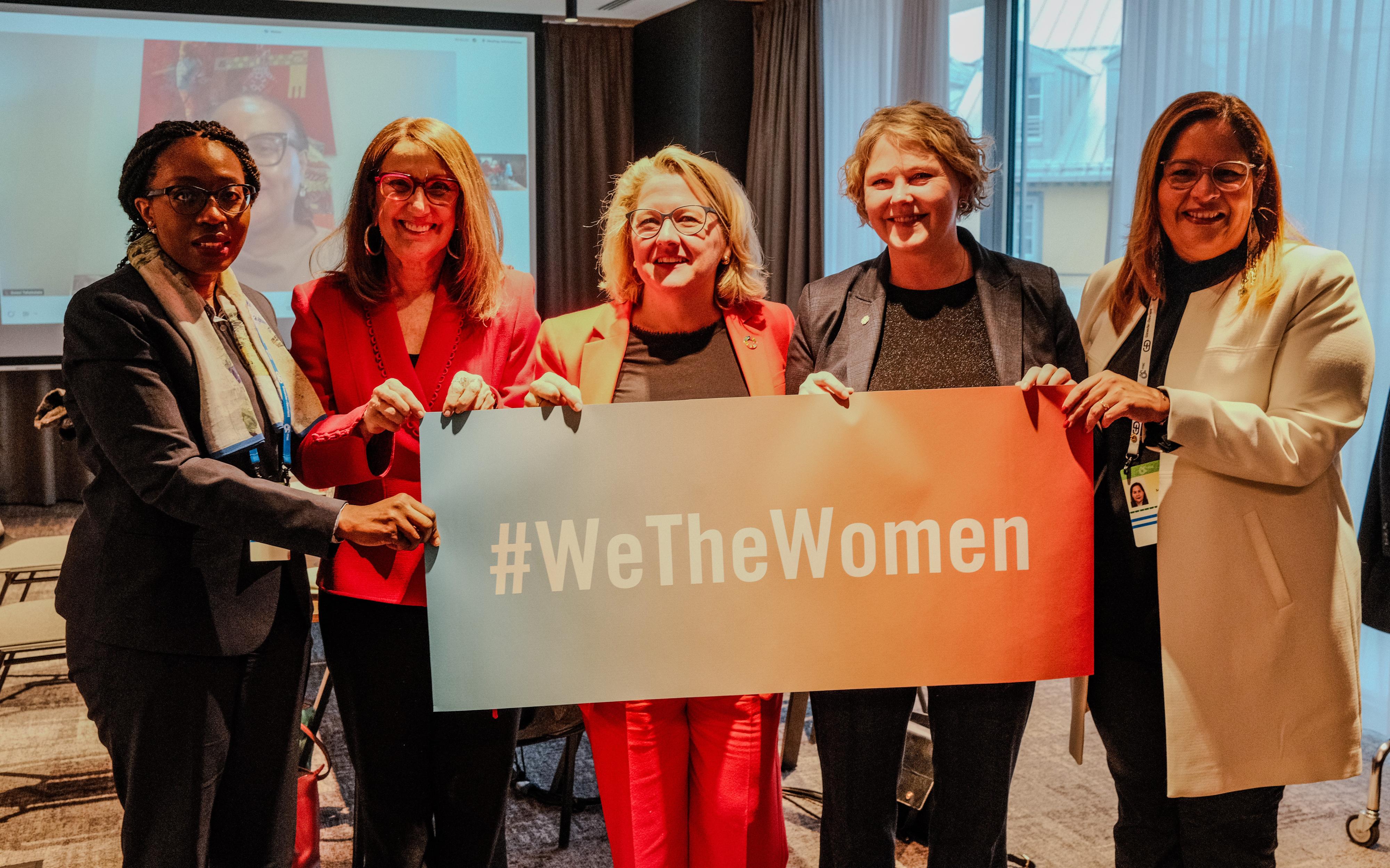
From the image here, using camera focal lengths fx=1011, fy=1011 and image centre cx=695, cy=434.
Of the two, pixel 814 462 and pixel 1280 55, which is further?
pixel 1280 55

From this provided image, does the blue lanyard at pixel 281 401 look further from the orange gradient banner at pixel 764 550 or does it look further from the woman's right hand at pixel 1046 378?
the woman's right hand at pixel 1046 378

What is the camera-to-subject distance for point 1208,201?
5.69 ft

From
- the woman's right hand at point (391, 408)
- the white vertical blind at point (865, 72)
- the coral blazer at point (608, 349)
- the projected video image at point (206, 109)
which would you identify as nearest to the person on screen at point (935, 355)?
the coral blazer at point (608, 349)

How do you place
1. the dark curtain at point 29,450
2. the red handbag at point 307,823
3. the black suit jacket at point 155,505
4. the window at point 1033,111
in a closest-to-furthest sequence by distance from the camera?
the black suit jacket at point 155,505, the red handbag at point 307,823, the window at point 1033,111, the dark curtain at point 29,450

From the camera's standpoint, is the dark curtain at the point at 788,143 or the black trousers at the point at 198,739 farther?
the dark curtain at the point at 788,143

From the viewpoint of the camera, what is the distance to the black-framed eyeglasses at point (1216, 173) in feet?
5.64

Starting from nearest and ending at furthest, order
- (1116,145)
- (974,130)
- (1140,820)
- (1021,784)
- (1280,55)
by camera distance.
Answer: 1. (1140,820)
2. (1021,784)
3. (1280,55)
4. (1116,145)
5. (974,130)

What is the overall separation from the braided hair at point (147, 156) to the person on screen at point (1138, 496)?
162 cm

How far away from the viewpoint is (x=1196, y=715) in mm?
1724

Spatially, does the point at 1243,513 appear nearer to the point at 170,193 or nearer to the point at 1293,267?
the point at 1293,267

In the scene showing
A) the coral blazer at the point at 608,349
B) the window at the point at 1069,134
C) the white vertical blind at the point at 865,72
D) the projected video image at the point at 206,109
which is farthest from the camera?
the projected video image at the point at 206,109

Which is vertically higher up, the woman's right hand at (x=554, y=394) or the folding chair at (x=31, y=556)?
the woman's right hand at (x=554, y=394)

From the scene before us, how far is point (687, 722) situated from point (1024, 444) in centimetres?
80

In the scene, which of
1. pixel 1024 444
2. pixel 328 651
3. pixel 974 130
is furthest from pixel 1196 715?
pixel 974 130
